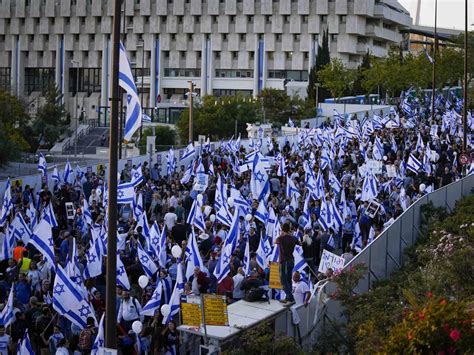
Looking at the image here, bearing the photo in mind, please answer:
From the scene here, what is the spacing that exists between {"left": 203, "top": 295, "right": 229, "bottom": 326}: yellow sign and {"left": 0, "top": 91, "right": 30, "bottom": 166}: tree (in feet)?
102

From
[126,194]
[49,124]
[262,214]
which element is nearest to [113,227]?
[262,214]

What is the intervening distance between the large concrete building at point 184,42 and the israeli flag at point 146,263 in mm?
70702

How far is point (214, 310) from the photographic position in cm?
1018

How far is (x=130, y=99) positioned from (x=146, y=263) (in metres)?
4.99

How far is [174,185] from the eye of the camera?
23.8 m

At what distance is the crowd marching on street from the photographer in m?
12.8

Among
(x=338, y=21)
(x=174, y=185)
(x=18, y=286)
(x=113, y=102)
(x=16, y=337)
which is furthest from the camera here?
(x=338, y=21)

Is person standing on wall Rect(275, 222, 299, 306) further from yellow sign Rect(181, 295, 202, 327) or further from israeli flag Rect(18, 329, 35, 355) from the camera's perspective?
israeli flag Rect(18, 329, 35, 355)

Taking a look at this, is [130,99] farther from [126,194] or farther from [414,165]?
[414,165]

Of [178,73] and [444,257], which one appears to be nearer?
[444,257]

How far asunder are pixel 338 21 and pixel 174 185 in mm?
65955

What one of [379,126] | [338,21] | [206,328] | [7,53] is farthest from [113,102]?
[7,53]

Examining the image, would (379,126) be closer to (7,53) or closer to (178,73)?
(178,73)

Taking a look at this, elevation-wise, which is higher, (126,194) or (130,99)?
(130,99)
